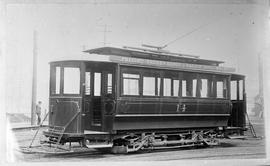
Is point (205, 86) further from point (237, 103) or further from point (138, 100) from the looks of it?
point (138, 100)

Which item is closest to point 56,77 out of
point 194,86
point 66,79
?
point 66,79

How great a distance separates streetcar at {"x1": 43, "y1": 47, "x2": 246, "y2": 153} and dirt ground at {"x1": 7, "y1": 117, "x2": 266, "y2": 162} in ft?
0.98

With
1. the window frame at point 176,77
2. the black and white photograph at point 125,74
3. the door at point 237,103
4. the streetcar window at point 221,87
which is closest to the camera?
the black and white photograph at point 125,74

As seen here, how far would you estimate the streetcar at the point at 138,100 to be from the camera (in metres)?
8.62

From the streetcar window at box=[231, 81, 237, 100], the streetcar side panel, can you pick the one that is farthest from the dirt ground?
the streetcar window at box=[231, 81, 237, 100]

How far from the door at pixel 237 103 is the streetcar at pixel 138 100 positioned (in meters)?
0.56

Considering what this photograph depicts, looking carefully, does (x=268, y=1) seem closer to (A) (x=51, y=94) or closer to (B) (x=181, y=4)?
(B) (x=181, y=4)

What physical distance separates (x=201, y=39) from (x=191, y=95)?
1.58m

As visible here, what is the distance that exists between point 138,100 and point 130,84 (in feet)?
1.40

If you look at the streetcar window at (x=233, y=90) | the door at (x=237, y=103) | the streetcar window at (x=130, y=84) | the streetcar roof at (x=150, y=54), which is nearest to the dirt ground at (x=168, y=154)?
→ the door at (x=237, y=103)

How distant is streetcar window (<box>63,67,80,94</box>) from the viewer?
28.3 feet

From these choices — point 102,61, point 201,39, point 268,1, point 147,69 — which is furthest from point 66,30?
point 268,1

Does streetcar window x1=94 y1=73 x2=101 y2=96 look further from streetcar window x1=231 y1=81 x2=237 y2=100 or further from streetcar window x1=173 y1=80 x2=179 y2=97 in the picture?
streetcar window x1=231 y1=81 x2=237 y2=100

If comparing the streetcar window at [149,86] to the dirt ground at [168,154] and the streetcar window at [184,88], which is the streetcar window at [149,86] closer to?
the streetcar window at [184,88]
